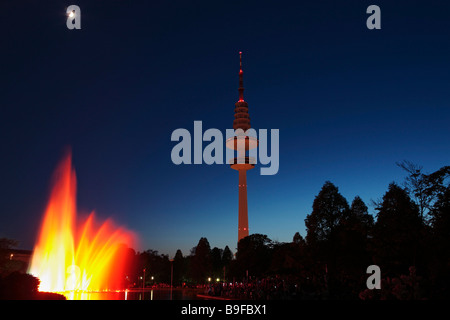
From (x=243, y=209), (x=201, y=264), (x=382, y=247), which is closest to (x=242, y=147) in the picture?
(x=243, y=209)

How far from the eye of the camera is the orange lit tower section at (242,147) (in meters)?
130

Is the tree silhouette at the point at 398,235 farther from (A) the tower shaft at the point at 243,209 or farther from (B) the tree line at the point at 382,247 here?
(A) the tower shaft at the point at 243,209

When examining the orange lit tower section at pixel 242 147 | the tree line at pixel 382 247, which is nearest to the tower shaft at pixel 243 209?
the orange lit tower section at pixel 242 147

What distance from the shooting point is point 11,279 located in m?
27.4

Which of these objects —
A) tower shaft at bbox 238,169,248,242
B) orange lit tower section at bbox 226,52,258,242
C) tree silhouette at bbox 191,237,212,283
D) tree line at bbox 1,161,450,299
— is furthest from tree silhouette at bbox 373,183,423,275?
orange lit tower section at bbox 226,52,258,242

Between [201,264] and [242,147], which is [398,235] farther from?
[242,147]

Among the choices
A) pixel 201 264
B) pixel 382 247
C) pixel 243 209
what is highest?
pixel 243 209

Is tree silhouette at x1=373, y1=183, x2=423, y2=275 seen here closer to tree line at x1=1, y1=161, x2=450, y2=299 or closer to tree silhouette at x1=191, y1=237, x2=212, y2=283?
tree line at x1=1, y1=161, x2=450, y2=299

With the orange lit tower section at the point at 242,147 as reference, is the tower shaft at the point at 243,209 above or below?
below

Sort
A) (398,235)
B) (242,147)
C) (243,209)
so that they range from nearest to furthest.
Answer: (398,235)
(243,209)
(242,147)

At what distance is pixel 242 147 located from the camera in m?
137

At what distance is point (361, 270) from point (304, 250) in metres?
8.08

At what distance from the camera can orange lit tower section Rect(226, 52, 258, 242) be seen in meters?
130
